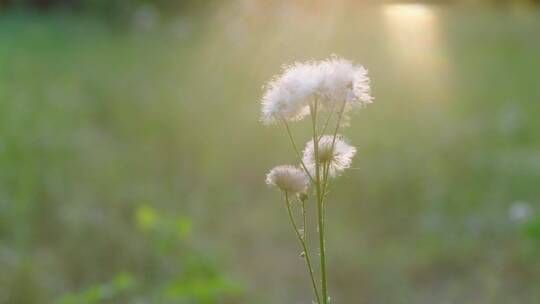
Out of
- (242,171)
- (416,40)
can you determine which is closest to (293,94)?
(242,171)

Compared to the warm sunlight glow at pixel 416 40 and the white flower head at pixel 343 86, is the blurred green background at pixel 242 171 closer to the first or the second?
the warm sunlight glow at pixel 416 40

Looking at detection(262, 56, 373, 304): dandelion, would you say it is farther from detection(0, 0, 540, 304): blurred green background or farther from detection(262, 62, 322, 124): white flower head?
detection(0, 0, 540, 304): blurred green background

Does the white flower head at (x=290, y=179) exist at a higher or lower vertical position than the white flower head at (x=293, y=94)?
lower

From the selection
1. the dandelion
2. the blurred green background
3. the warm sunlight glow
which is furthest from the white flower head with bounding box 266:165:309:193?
the warm sunlight glow

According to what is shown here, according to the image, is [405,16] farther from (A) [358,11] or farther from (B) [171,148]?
(B) [171,148]

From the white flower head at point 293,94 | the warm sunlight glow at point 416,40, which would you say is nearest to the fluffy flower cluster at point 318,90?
the white flower head at point 293,94

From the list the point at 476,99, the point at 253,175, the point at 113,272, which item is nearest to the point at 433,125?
the point at 476,99
